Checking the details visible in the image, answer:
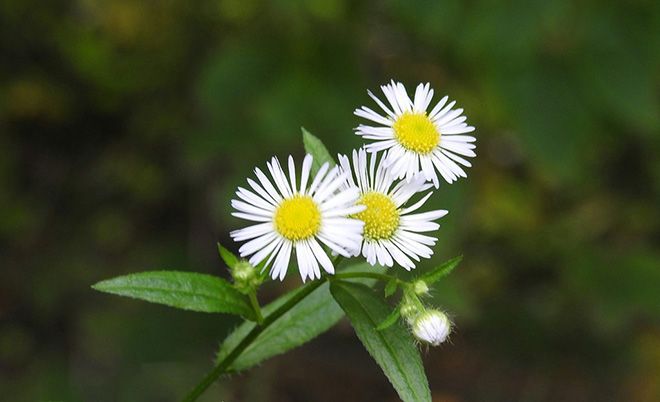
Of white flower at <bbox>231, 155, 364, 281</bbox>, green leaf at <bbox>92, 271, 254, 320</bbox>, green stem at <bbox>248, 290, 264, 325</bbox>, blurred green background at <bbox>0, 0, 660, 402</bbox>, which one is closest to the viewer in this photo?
white flower at <bbox>231, 155, 364, 281</bbox>

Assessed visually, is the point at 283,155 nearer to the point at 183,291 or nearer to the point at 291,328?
the point at 291,328

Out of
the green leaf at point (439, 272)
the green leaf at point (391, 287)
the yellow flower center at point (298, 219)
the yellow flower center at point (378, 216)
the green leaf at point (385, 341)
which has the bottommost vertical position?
the green leaf at point (385, 341)

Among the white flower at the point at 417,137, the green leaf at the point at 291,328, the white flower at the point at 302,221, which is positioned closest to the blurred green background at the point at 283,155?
the green leaf at the point at 291,328

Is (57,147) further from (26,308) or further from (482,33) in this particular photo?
(482,33)

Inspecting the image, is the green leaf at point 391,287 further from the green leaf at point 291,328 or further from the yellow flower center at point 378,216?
the green leaf at point 291,328

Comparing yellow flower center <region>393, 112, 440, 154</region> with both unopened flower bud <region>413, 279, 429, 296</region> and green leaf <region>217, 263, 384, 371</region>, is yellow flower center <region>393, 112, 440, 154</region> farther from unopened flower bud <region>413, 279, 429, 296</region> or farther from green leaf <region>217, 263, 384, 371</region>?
green leaf <region>217, 263, 384, 371</region>

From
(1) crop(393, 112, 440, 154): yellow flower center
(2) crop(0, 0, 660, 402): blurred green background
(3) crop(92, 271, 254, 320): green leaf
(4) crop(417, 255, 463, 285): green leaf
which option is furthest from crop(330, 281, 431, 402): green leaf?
(2) crop(0, 0, 660, 402): blurred green background

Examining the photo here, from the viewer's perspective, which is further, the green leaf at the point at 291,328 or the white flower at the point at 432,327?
the green leaf at the point at 291,328
